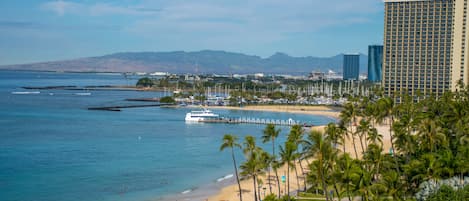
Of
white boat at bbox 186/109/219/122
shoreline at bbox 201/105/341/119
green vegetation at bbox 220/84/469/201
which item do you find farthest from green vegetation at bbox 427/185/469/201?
shoreline at bbox 201/105/341/119

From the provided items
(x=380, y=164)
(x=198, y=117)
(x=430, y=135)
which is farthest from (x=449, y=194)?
(x=198, y=117)

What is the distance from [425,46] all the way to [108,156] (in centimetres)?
6306

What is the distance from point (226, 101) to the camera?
479ft

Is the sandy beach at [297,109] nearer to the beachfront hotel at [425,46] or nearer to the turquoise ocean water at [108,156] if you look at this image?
the turquoise ocean water at [108,156]

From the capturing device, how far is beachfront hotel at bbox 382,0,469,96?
98875mm

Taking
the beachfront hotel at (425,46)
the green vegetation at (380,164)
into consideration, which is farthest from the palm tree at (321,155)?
the beachfront hotel at (425,46)

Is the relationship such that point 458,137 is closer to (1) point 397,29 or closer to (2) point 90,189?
(2) point 90,189

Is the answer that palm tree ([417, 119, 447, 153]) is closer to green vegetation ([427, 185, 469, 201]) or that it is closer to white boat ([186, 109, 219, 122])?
green vegetation ([427, 185, 469, 201])

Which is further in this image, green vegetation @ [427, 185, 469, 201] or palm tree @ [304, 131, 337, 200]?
green vegetation @ [427, 185, 469, 201]

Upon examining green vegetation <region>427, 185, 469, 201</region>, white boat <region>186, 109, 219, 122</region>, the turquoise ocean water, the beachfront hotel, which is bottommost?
the turquoise ocean water

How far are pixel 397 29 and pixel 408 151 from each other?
6868 cm

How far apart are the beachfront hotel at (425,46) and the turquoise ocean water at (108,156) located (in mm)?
16319

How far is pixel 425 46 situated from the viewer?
4026 inches

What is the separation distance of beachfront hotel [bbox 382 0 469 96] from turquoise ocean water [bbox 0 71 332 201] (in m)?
16.3
